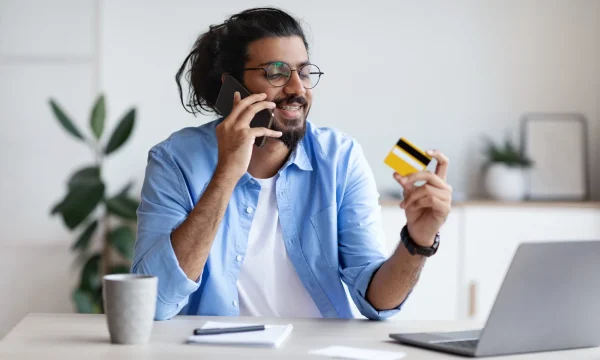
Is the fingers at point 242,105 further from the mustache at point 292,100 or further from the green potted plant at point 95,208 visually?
the green potted plant at point 95,208

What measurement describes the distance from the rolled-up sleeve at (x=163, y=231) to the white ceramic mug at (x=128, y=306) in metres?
0.22

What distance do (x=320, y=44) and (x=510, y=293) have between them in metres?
3.02

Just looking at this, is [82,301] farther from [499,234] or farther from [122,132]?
[499,234]

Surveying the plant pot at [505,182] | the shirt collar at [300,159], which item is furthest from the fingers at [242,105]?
the plant pot at [505,182]

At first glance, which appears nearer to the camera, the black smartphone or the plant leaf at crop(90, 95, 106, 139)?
the black smartphone

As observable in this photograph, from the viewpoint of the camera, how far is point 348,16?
13.5ft

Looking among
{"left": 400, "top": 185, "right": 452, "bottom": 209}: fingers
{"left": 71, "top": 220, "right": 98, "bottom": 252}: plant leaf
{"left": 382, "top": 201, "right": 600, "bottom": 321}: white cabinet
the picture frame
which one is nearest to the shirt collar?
{"left": 400, "top": 185, "right": 452, "bottom": 209}: fingers

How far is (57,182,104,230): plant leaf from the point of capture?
3.67 meters

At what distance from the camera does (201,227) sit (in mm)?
1732

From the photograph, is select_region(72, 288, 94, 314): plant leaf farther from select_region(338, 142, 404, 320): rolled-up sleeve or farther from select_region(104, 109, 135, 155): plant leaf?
select_region(338, 142, 404, 320): rolled-up sleeve

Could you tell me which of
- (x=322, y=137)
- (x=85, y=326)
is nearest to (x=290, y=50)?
(x=322, y=137)

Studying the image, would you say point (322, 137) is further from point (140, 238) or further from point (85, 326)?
point (85, 326)

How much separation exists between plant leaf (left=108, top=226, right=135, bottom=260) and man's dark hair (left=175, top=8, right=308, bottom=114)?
1574 millimetres

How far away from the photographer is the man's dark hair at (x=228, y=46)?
6.91ft
